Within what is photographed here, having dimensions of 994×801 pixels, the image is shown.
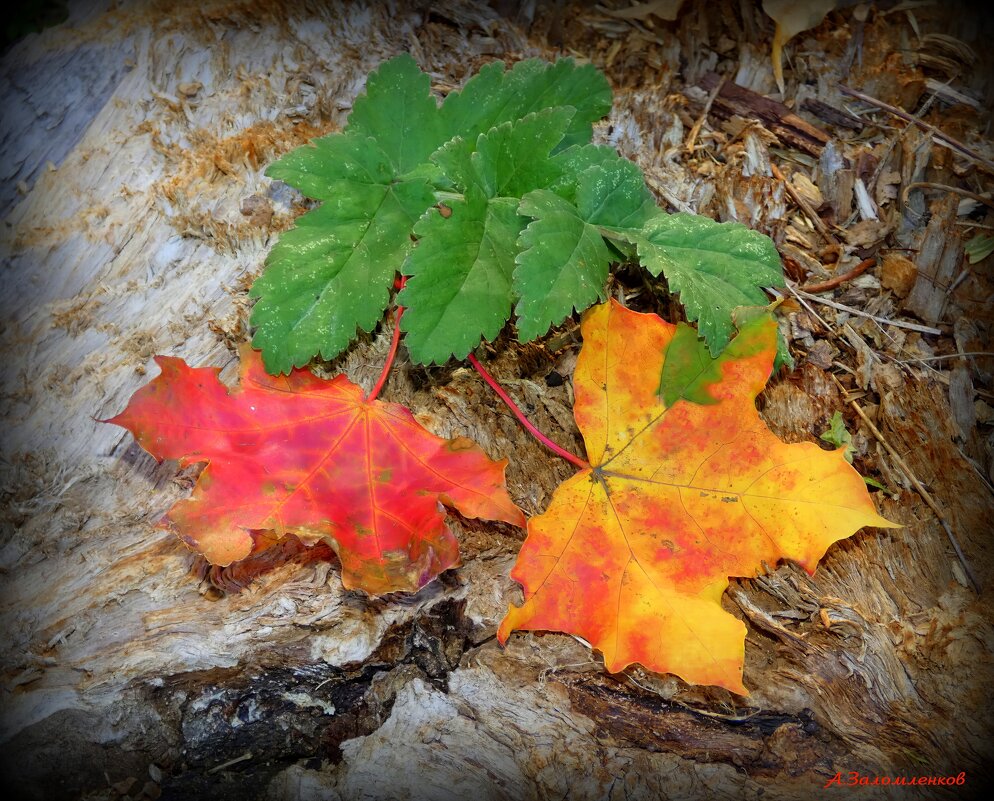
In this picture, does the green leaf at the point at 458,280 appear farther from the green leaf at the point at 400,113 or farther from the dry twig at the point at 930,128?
the dry twig at the point at 930,128

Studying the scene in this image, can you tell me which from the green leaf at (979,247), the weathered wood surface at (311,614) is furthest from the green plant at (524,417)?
the green leaf at (979,247)

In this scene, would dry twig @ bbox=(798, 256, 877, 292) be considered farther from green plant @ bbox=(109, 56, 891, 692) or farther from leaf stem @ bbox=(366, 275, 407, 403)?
leaf stem @ bbox=(366, 275, 407, 403)

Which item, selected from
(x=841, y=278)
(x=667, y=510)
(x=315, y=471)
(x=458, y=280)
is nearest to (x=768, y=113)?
(x=841, y=278)

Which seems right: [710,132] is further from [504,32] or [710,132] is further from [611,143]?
[504,32]

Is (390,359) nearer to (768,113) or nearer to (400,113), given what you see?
(400,113)

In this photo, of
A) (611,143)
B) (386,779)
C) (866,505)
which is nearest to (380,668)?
(386,779)

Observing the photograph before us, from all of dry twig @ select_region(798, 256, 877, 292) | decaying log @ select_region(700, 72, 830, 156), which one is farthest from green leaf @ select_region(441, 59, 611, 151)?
dry twig @ select_region(798, 256, 877, 292)
